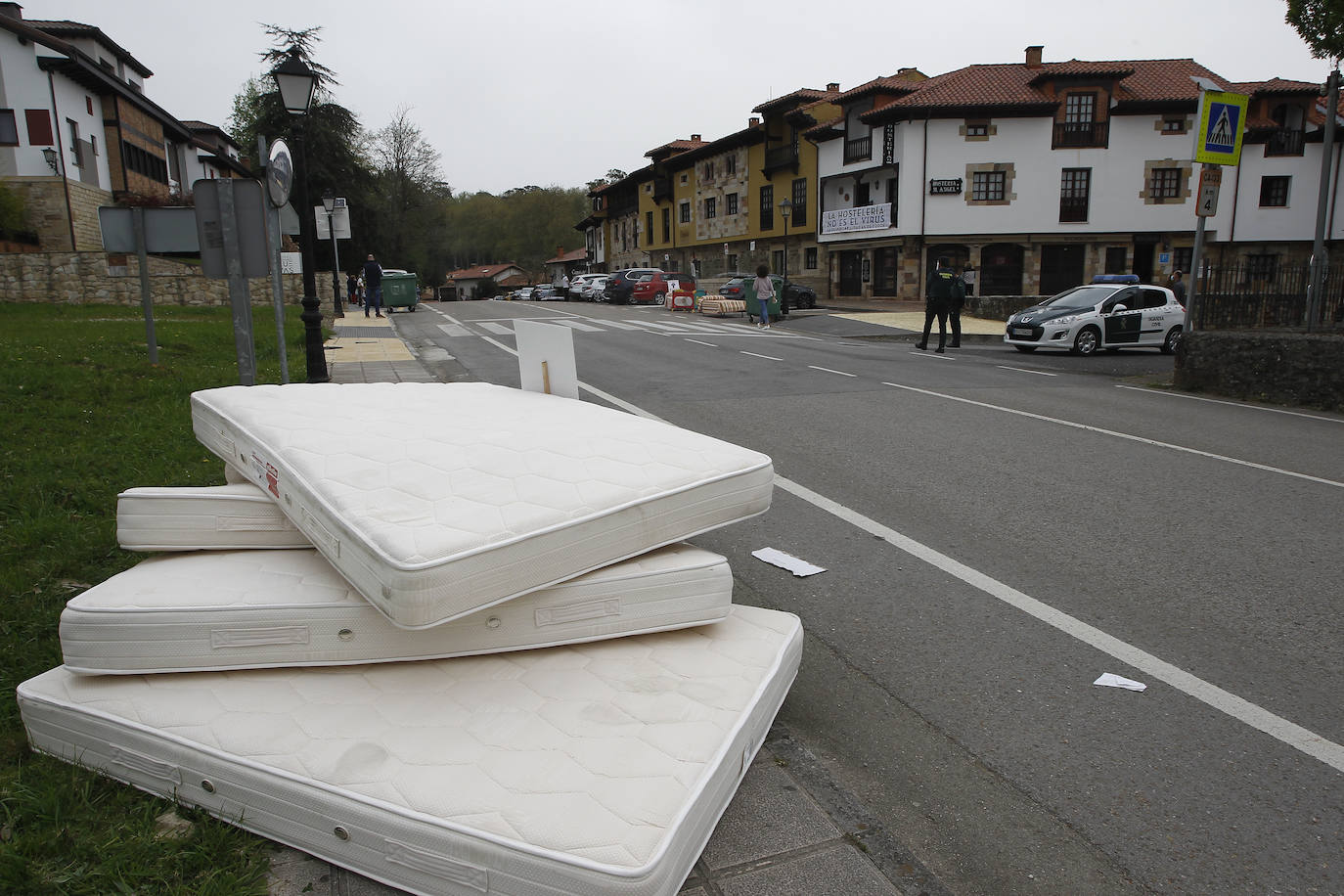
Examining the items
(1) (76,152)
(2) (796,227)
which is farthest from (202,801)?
(2) (796,227)

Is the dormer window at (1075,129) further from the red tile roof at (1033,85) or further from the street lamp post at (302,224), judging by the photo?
the street lamp post at (302,224)

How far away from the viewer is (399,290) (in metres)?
32.7

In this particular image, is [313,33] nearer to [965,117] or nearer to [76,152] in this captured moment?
[76,152]

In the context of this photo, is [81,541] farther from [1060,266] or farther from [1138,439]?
[1060,266]

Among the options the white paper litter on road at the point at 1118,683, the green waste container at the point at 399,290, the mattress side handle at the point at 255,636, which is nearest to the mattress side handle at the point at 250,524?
the mattress side handle at the point at 255,636

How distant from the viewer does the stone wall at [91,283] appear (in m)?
23.8

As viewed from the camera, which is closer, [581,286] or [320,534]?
[320,534]

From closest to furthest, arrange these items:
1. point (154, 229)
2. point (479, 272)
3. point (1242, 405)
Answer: point (154, 229), point (1242, 405), point (479, 272)

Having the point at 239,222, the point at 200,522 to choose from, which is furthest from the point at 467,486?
the point at 239,222

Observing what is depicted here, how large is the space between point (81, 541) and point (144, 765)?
2621mm

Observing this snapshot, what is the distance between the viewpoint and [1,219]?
26.6m

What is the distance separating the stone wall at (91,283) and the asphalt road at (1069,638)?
66.6 ft

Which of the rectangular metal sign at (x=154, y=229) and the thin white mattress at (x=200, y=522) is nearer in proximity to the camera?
the thin white mattress at (x=200, y=522)

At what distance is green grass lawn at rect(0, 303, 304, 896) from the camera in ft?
7.20
